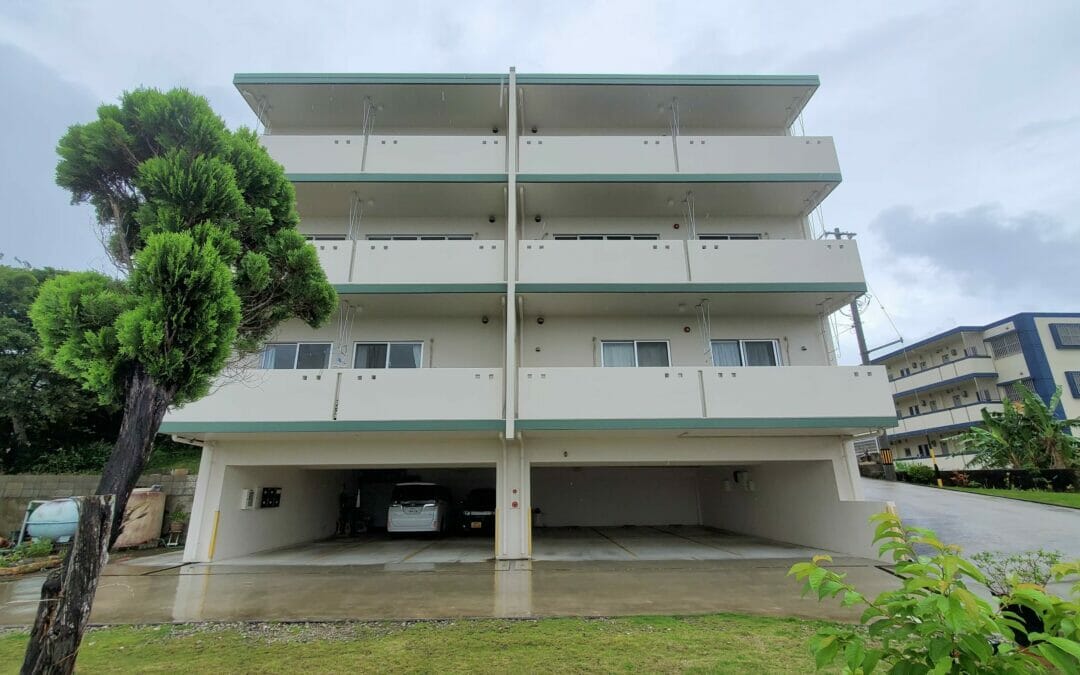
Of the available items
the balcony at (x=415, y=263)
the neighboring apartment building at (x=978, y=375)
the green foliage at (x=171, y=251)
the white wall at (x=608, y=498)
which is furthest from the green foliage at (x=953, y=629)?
the neighboring apartment building at (x=978, y=375)

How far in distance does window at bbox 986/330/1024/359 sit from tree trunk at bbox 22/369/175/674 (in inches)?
1551

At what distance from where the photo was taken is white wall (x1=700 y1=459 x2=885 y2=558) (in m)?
9.63

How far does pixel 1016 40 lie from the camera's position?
34.5 ft

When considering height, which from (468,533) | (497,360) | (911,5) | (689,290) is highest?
(911,5)

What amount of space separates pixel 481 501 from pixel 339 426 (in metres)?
6.14

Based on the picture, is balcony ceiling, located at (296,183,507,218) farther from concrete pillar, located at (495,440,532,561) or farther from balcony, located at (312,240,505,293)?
concrete pillar, located at (495,440,532,561)

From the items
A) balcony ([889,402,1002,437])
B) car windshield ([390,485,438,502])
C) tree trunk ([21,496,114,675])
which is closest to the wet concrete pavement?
car windshield ([390,485,438,502])

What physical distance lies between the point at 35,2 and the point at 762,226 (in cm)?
1678

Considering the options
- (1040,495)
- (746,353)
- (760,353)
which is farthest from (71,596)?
(1040,495)

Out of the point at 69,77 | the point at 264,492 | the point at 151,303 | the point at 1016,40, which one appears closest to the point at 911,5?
the point at 1016,40

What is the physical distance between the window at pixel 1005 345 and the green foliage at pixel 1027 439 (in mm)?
13720

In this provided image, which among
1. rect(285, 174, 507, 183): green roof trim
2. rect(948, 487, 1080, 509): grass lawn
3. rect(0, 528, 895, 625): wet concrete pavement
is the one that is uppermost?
rect(285, 174, 507, 183): green roof trim

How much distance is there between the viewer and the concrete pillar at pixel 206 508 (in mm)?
9664

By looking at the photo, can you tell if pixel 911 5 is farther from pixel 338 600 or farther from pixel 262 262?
pixel 338 600
